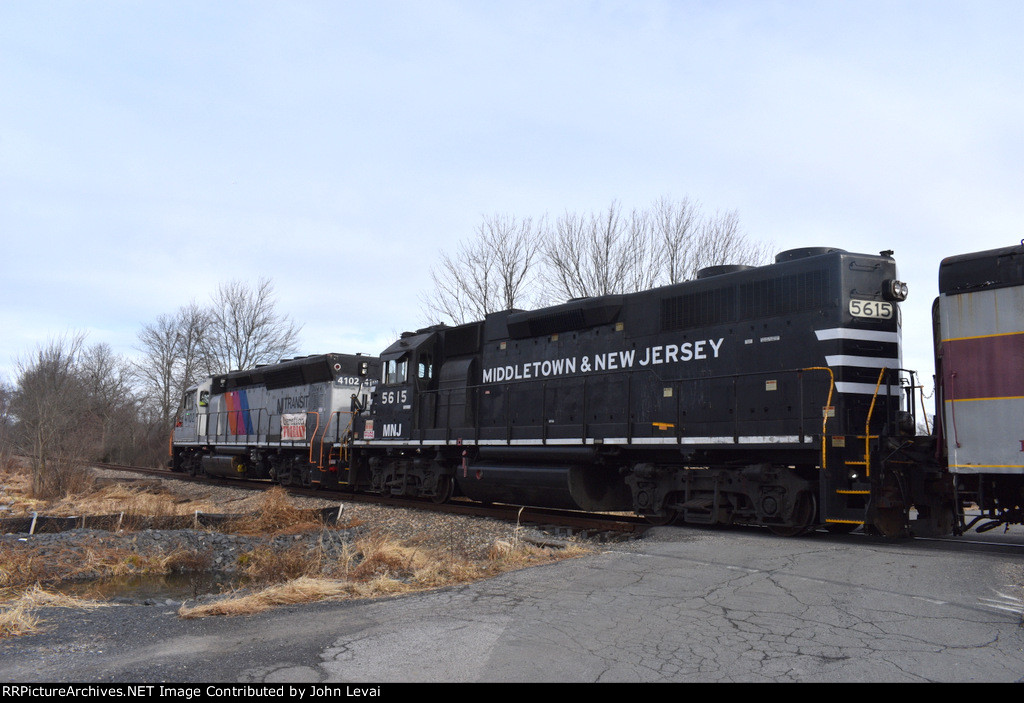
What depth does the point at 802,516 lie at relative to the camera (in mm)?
9656

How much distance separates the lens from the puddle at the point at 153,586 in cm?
989

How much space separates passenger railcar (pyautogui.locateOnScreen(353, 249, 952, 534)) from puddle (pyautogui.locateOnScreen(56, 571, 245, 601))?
540 centimetres

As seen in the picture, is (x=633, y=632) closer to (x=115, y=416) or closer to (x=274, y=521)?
(x=274, y=521)

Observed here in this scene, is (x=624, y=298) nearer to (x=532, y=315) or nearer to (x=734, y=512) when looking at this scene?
(x=532, y=315)

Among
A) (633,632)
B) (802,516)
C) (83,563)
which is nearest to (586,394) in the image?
(802,516)

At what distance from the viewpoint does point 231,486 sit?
23203 millimetres

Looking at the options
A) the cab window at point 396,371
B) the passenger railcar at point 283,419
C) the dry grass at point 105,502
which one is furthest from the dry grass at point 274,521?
the passenger railcar at point 283,419

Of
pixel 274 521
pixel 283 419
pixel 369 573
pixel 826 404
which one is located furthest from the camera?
pixel 283 419

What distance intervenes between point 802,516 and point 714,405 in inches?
81.4

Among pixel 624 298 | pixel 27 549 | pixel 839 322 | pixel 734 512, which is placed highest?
pixel 624 298

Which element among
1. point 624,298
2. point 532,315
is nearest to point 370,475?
point 532,315

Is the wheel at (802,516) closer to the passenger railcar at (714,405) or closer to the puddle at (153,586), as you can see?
the passenger railcar at (714,405)

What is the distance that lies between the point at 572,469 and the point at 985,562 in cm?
647
